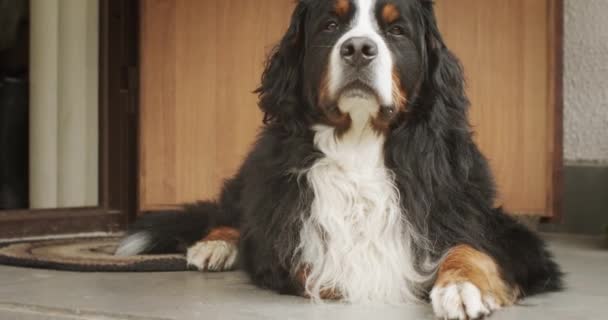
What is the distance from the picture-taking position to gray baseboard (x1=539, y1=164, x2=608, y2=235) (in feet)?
15.1

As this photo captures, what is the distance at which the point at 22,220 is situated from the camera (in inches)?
180

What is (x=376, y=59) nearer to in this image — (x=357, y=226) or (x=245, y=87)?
(x=357, y=226)

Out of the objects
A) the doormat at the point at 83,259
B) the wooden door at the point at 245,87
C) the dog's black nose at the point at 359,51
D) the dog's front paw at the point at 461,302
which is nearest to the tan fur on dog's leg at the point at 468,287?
the dog's front paw at the point at 461,302

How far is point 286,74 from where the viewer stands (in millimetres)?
2879

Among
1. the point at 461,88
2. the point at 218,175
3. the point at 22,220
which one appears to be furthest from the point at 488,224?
the point at 22,220

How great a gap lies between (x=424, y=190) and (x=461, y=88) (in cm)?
37

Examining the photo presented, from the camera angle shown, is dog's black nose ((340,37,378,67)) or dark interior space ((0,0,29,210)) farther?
dark interior space ((0,0,29,210))

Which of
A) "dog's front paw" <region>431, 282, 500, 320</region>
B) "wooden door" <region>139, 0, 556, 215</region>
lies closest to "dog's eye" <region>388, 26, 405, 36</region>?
"dog's front paw" <region>431, 282, 500, 320</region>

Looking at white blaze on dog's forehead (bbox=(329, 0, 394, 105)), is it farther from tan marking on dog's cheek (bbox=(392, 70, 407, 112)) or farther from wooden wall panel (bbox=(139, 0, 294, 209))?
wooden wall panel (bbox=(139, 0, 294, 209))

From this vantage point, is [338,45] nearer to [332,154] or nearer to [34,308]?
[332,154]

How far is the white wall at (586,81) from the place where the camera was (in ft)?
15.2

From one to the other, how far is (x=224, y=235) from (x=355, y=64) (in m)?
1.25

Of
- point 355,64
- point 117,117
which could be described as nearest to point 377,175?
point 355,64

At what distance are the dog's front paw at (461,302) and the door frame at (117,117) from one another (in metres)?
2.88
